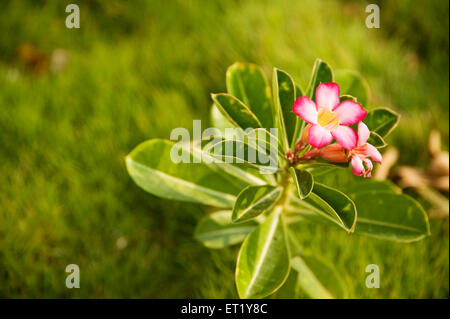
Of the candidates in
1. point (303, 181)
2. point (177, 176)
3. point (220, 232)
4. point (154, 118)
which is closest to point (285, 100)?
point (303, 181)

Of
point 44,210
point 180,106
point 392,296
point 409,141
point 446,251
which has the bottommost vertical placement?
point 392,296

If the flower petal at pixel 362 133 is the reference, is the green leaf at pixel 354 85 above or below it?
above

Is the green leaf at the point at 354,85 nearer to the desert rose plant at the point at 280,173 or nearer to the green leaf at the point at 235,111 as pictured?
the desert rose plant at the point at 280,173

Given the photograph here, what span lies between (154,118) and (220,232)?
69 cm

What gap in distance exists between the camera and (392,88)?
1887 mm

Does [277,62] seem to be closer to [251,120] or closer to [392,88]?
[392,88]

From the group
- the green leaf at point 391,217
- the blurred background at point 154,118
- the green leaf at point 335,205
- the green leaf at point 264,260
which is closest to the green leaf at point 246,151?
the green leaf at point 335,205

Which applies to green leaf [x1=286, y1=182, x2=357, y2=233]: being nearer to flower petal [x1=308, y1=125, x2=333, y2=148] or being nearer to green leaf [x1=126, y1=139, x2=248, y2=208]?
flower petal [x1=308, y1=125, x2=333, y2=148]

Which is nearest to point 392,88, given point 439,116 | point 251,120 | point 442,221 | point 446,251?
point 439,116

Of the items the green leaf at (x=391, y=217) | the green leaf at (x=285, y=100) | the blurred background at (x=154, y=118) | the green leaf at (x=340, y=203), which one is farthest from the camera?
the blurred background at (x=154, y=118)

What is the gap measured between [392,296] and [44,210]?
1240 millimetres

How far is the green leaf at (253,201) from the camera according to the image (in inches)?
33.5

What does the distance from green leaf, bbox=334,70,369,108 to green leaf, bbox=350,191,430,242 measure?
265 mm

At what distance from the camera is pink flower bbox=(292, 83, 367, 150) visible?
729 millimetres
